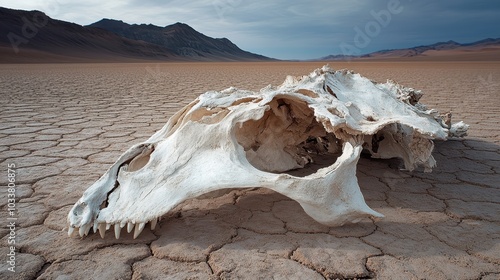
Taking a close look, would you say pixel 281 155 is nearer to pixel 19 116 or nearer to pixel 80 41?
pixel 19 116

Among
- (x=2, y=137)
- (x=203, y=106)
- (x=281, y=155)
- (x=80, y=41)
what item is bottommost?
(x=2, y=137)

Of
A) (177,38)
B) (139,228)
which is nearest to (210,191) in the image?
(139,228)

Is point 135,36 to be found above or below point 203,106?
above

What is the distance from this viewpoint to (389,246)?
1.62 m

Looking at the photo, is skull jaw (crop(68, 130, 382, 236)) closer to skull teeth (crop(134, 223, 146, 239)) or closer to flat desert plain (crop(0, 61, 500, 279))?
skull teeth (crop(134, 223, 146, 239))

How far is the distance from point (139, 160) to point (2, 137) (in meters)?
2.70

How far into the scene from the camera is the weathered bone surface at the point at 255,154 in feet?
5.12

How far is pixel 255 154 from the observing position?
2.19 m

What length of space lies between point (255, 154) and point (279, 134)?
0.79ft

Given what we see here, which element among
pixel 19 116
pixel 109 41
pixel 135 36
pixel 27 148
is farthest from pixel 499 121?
pixel 135 36

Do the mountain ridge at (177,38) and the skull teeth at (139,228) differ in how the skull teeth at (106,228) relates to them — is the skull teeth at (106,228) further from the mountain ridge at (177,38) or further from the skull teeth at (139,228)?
the mountain ridge at (177,38)

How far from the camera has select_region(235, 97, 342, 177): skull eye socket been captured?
7.06 ft

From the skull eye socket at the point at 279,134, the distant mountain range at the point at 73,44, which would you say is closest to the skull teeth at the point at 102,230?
the skull eye socket at the point at 279,134

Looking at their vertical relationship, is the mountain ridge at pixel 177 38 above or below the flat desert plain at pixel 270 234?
above
